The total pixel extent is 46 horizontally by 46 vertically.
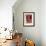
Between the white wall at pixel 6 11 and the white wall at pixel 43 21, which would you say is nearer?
the white wall at pixel 6 11

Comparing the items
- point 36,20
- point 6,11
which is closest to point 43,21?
point 36,20

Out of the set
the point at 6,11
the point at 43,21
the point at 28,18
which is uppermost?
the point at 6,11

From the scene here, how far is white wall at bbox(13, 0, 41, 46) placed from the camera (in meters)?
4.63

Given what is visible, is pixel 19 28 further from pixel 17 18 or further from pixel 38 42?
pixel 38 42

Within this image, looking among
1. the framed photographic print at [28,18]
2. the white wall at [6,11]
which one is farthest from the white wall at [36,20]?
the white wall at [6,11]

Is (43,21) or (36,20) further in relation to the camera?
(36,20)

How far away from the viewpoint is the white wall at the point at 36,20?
463 centimetres

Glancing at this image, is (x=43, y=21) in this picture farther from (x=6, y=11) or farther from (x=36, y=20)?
(x=6, y=11)

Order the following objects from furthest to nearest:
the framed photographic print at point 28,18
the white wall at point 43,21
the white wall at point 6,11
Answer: the framed photographic print at point 28,18
the white wall at point 43,21
the white wall at point 6,11

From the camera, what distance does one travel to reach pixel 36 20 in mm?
4672

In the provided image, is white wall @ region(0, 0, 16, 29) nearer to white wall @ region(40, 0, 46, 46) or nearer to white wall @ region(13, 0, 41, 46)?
white wall @ region(13, 0, 41, 46)

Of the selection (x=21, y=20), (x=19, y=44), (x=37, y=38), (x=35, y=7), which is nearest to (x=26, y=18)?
(x=21, y=20)

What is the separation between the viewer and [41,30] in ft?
15.2

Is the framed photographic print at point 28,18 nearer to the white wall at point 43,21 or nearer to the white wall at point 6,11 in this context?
the white wall at point 43,21
